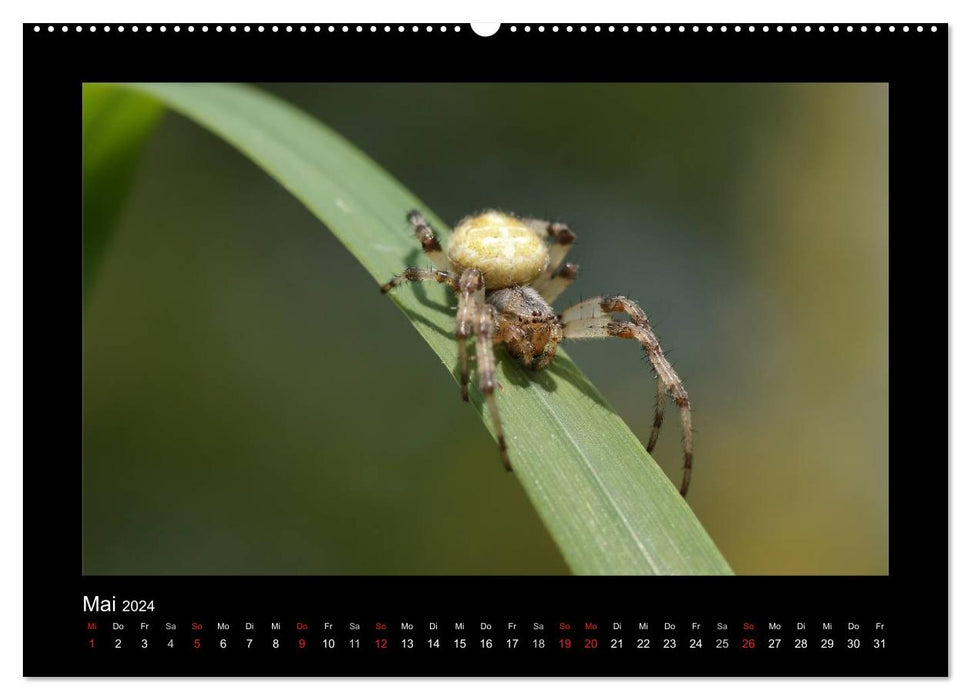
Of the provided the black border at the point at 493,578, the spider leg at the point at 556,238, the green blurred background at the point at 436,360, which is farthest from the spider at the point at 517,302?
the green blurred background at the point at 436,360

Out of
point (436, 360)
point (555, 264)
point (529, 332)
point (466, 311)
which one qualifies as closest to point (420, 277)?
point (466, 311)

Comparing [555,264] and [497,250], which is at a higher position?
[555,264]

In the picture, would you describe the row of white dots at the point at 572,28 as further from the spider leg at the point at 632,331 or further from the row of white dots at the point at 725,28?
the spider leg at the point at 632,331

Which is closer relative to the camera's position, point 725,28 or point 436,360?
point 725,28

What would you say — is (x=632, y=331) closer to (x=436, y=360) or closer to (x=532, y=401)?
(x=532, y=401)

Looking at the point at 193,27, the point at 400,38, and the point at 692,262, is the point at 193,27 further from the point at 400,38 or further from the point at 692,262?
the point at 692,262

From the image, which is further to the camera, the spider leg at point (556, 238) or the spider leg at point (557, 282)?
the spider leg at point (556, 238)

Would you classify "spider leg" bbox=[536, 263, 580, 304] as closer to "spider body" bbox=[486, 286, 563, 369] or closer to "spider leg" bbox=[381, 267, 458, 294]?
"spider body" bbox=[486, 286, 563, 369]
